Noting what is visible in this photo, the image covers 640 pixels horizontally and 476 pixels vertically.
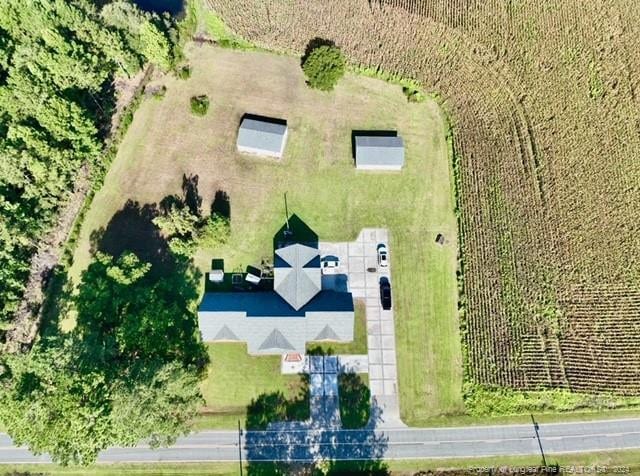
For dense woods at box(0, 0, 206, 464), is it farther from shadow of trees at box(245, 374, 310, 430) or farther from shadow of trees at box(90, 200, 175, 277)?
shadow of trees at box(245, 374, 310, 430)

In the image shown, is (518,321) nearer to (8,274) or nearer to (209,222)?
(209,222)

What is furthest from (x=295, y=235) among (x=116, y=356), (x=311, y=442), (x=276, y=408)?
(x=311, y=442)

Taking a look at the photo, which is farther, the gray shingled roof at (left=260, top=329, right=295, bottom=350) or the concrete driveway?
the concrete driveway

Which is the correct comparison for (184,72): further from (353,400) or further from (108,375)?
(353,400)

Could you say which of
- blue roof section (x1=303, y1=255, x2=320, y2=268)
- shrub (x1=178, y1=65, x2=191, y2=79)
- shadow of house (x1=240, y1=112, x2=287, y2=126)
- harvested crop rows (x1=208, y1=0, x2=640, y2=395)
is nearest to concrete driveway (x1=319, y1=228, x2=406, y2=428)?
blue roof section (x1=303, y1=255, x2=320, y2=268)

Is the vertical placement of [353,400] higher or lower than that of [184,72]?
lower

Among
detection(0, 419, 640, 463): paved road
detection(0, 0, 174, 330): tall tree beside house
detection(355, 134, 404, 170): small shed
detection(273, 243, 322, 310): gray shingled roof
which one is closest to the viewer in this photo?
detection(0, 0, 174, 330): tall tree beside house

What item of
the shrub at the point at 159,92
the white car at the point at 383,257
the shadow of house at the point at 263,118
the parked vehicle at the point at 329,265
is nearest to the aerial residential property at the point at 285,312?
the parked vehicle at the point at 329,265
